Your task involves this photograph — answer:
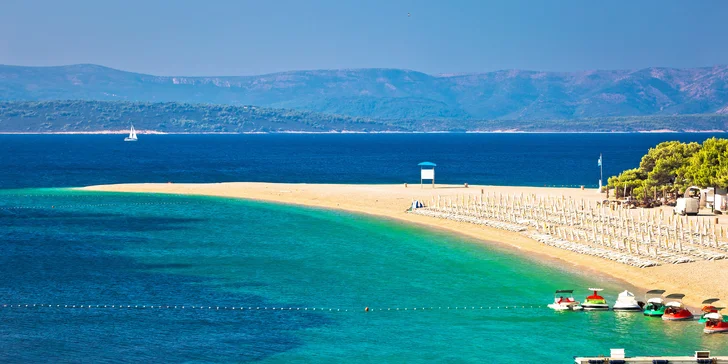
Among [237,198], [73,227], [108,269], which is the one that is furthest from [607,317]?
[237,198]

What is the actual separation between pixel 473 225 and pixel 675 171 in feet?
66.6

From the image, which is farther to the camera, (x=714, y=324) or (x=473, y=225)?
(x=473, y=225)

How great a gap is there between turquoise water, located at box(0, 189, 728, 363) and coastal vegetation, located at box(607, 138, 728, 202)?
21.3m

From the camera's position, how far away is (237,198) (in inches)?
4090

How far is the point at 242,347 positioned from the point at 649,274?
2515 centimetres

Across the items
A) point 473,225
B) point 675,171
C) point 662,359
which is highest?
point 675,171

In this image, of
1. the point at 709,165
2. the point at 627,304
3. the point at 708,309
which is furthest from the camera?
the point at 709,165

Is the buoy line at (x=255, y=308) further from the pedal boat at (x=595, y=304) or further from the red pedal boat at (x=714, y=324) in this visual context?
the red pedal boat at (x=714, y=324)

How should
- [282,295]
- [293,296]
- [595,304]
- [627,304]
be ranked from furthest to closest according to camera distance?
[282,295], [293,296], [595,304], [627,304]

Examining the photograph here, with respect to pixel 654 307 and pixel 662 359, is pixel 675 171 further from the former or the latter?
pixel 662 359

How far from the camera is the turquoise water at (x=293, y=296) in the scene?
40750 millimetres

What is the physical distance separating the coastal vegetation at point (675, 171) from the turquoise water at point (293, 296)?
21.3 metres

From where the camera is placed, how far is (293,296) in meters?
51.1

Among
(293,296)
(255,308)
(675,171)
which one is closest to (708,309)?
(293,296)
